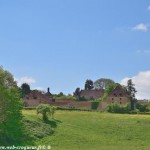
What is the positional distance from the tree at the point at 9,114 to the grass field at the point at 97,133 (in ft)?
10.9

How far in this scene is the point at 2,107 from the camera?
203ft

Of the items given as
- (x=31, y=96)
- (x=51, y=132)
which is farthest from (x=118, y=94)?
(x=51, y=132)

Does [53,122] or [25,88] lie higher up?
[25,88]

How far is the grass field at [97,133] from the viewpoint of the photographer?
63906mm

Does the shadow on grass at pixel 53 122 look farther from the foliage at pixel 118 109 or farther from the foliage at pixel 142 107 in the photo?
the foliage at pixel 142 107

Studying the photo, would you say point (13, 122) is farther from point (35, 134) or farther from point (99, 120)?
point (99, 120)

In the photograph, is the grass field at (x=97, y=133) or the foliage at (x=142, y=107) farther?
the foliage at (x=142, y=107)

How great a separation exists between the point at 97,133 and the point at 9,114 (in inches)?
695

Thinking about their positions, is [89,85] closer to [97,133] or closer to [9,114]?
[97,133]

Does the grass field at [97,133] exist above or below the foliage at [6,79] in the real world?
below

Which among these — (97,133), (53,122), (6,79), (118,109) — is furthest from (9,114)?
(118,109)

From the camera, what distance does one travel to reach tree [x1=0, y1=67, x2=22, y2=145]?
62125 millimetres

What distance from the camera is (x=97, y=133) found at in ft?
253

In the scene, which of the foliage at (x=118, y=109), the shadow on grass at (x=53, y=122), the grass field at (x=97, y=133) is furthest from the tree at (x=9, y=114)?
the foliage at (x=118, y=109)
